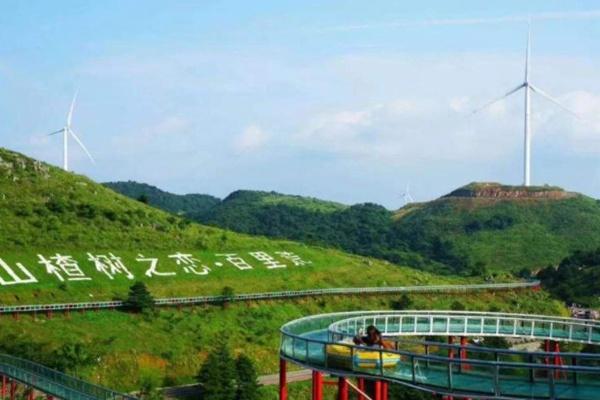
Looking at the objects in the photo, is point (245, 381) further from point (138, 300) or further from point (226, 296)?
point (226, 296)

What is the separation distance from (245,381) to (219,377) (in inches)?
101

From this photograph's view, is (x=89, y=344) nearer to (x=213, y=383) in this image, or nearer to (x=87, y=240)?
(x=213, y=383)

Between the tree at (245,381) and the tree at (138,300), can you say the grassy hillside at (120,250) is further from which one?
the tree at (245,381)

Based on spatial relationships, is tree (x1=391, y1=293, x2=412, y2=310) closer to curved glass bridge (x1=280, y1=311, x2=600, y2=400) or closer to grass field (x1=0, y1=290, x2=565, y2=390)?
grass field (x1=0, y1=290, x2=565, y2=390)

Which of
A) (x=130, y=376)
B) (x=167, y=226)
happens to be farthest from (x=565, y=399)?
(x=167, y=226)

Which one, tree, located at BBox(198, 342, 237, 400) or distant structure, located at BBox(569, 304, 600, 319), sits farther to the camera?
distant structure, located at BBox(569, 304, 600, 319)

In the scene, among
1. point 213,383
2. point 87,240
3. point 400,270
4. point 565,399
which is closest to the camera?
point 565,399

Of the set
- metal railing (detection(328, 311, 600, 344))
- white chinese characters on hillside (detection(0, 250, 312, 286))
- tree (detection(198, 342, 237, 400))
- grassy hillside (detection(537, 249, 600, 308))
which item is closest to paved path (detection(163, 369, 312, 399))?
tree (detection(198, 342, 237, 400))

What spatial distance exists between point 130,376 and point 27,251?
30968mm

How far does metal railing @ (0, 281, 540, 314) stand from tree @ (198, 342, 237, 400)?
2052cm

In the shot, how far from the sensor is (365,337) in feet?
120

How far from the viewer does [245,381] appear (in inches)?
3022

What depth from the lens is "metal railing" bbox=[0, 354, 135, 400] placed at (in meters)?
54.5

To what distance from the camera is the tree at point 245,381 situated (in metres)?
74.4
